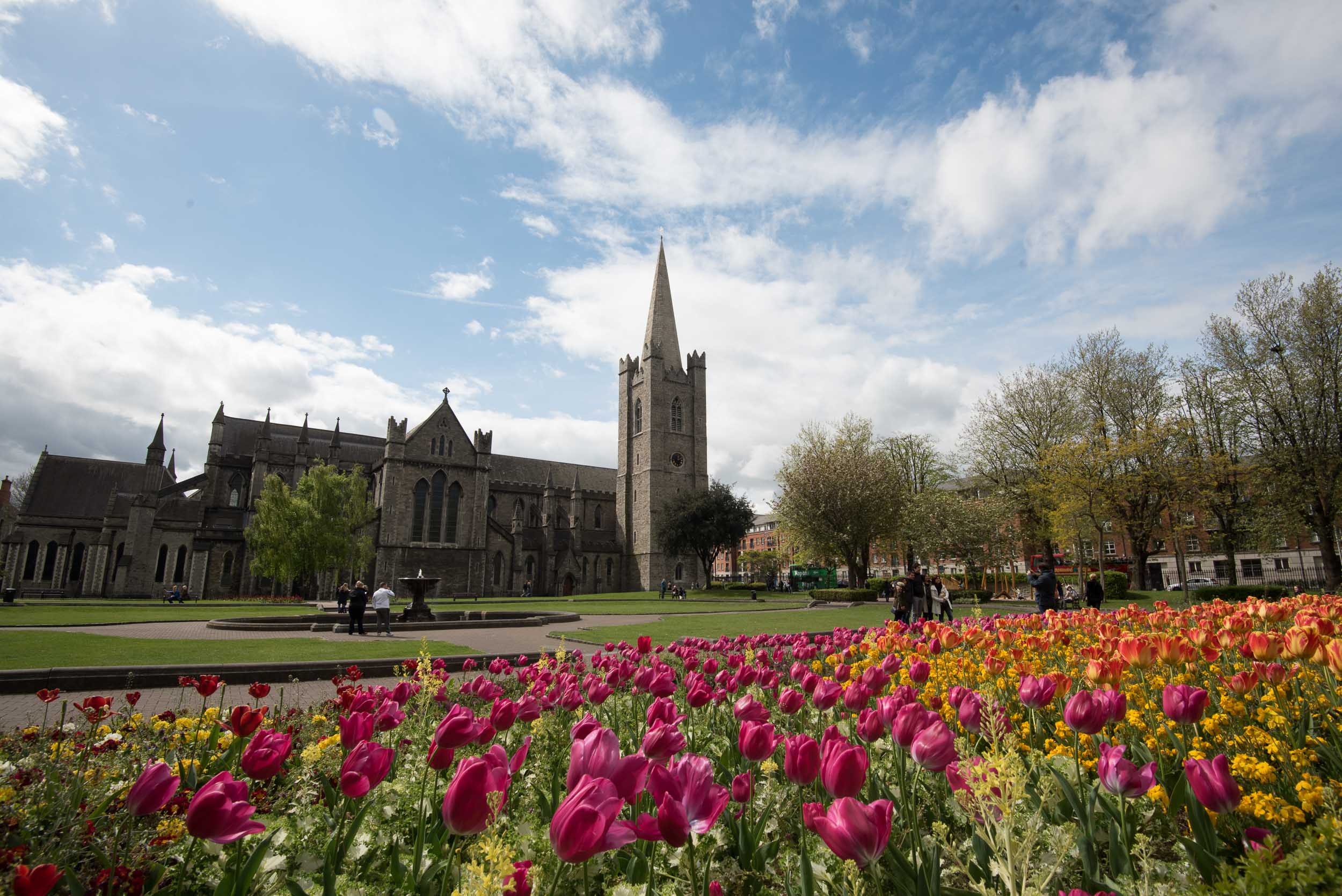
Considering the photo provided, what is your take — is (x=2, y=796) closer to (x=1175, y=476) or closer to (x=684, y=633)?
(x=684, y=633)

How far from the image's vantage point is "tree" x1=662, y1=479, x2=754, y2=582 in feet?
210

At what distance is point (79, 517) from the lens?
193 feet

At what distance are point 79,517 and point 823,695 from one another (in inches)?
3000

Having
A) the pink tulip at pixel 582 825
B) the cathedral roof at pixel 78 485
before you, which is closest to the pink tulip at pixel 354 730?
the pink tulip at pixel 582 825

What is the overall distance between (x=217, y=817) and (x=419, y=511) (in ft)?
192

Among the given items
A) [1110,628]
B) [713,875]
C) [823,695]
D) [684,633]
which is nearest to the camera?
[713,875]

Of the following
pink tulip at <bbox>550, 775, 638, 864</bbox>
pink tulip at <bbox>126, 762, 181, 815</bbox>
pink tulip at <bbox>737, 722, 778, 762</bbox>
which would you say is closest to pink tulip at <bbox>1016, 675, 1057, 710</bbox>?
pink tulip at <bbox>737, 722, 778, 762</bbox>

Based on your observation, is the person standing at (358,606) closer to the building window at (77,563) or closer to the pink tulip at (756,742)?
the pink tulip at (756,742)

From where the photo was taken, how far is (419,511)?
56719mm

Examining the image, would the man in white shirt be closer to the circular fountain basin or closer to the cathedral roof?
the circular fountain basin

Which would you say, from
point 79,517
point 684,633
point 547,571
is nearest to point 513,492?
point 547,571

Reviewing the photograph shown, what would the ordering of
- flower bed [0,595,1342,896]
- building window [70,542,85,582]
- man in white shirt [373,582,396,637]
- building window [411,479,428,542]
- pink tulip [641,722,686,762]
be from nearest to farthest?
1. flower bed [0,595,1342,896]
2. pink tulip [641,722,686,762]
3. man in white shirt [373,582,396,637]
4. building window [411,479,428,542]
5. building window [70,542,85,582]

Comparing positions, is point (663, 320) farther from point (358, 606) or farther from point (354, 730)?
point (354, 730)

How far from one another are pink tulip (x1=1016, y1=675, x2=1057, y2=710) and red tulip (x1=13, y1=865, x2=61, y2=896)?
10.8 ft
